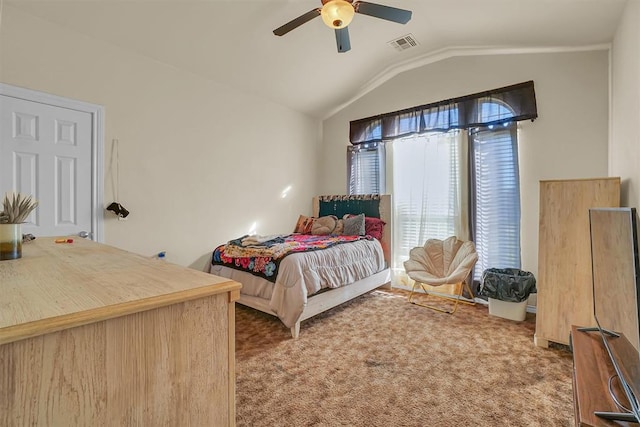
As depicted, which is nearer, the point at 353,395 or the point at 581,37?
the point at 353,395

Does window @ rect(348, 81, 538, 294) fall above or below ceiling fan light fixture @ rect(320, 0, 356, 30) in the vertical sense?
below

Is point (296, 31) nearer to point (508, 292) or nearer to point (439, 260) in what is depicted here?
point (439, 260)

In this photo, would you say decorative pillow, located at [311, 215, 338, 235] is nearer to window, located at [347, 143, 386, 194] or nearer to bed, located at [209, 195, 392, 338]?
bed, located at [209, 195, 392, 338]

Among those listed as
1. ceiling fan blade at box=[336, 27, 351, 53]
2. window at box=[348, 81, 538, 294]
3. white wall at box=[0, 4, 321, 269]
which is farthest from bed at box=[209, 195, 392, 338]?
ceiling fan blade at box=[336, 27, 351, 53]

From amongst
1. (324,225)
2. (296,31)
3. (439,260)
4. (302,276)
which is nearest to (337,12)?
(296,31)

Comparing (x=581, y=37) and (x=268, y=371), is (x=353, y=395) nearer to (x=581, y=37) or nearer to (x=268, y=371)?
(x=268, y=371)

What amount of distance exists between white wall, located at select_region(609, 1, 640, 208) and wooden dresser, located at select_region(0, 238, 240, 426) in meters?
2.34

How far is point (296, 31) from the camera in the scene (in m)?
2.95

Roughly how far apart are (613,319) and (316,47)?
11.0 ft

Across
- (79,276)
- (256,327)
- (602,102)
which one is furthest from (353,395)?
(602,102)

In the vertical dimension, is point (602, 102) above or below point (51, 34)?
below

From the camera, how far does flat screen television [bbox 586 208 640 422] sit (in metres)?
1.00

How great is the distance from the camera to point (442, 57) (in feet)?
11.7

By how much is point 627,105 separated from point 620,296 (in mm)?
1573
